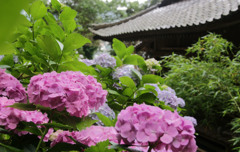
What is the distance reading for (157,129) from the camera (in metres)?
0.34

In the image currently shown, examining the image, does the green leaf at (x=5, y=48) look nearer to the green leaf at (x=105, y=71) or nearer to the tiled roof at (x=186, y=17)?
the green leaf at (x=105, y=71)

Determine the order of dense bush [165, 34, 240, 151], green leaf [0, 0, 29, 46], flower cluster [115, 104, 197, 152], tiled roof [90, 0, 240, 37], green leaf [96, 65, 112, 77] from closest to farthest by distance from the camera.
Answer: green leaf [0, 0, 29, 46], flower cluster [115, 104, 197, 152], green leaf [96, 65, 112, 77], dense bush [165, 34, 240, 151], tiled roof [90, 0, 240, 37]

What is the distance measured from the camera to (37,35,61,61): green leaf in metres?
0.52

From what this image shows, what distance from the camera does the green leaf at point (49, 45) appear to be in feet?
1.71

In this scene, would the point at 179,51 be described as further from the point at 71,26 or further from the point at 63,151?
the point at 63,151

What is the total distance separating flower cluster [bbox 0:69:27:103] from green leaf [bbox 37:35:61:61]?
122mm

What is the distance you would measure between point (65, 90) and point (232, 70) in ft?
7.32

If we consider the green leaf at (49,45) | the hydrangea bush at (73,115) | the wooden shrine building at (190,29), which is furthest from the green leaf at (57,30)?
the wooden shrine building at (190,29)

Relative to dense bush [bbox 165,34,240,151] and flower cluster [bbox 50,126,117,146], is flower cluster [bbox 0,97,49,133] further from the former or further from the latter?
dense bush [bbox 165,34,240,151]

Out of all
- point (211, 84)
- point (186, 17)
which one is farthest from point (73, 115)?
point (186, 17)

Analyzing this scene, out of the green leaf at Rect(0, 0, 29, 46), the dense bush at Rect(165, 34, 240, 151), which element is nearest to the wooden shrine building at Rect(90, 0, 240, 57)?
the dense bush at Rect(165, 34, 240, 151)

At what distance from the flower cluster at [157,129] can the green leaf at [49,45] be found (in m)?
0.30

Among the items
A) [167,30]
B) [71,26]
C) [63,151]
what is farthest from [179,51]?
[63,151]

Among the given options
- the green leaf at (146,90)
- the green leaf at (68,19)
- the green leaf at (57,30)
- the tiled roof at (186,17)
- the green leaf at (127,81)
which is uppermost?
the tiled roof at (186,17)
